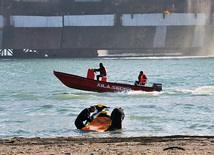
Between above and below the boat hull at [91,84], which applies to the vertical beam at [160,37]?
above

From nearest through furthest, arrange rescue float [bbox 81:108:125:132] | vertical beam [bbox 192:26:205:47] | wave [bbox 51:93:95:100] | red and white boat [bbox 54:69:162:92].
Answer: rescue float [bbox 81:108:125:132] → red and white boat [bbox 54:69:162:92] → wave [bbox 51:93:95:100] → vertical beam [bbox 192:26:205:47]

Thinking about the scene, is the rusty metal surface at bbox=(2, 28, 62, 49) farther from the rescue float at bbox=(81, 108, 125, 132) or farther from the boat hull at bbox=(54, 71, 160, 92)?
the rescue float at bbox=(81, 108, 125, 132)

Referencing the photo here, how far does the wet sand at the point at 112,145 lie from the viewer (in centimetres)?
982

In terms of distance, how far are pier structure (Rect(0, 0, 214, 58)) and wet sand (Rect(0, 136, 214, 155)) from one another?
59166mm

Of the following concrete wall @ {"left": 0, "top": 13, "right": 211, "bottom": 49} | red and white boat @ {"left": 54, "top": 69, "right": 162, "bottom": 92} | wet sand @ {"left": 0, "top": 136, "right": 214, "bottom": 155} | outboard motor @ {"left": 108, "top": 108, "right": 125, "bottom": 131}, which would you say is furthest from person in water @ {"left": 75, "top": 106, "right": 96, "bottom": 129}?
concrete wall @ {"left": 0, "top": 13, "right": 211, "bottom": 49}

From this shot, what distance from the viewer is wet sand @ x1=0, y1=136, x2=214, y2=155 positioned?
9.82 metres

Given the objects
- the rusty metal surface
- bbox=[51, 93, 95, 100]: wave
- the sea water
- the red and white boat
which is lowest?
the sea water

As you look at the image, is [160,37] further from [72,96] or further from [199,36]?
[72,96]

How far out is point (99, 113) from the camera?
14383 mm

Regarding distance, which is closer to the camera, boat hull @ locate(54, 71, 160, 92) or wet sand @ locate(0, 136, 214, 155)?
wet sand @ locate(0, 136, 214, 155)

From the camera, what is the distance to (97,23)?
70.4m

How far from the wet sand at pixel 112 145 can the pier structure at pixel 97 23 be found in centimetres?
5917

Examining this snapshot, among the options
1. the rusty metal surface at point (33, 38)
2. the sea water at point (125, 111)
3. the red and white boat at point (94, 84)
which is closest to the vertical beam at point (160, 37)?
the rusty metal surface at point (33, 38)

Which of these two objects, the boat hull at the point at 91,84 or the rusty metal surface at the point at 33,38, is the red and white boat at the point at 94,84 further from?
the rusty metal surface at the point at 33,38
